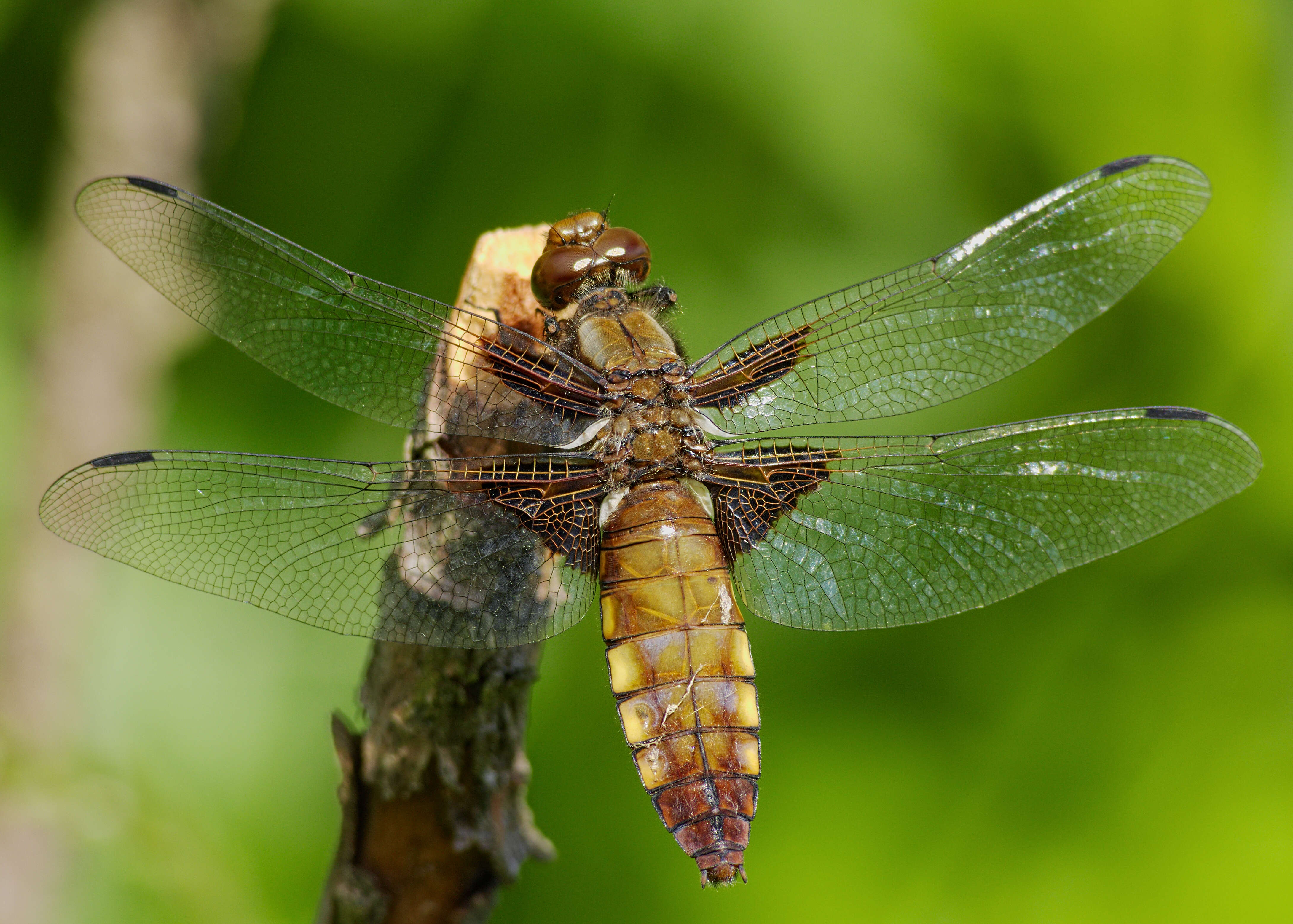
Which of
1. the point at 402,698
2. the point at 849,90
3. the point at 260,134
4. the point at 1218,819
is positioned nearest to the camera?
the point at 402,698

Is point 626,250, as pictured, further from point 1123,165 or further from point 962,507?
point 1123,165

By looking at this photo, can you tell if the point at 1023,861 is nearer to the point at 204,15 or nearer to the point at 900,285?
the point at 900,285

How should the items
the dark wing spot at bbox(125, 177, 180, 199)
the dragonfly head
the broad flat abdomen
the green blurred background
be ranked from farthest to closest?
the green blurred background, the dragonfly head, the dark wing spot at bbox(125, 177, 180, 199), the broad flat abdomen

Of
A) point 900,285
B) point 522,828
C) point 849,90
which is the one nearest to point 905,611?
point 900,285

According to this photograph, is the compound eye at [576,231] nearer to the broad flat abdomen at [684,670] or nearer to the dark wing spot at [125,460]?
the broad flat abdomen at [684,670]

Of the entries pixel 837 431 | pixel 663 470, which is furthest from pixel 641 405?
pixel 837 431

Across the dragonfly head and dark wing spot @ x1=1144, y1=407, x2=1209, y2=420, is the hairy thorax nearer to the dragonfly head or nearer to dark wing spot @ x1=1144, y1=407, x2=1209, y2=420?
the dragonfly head

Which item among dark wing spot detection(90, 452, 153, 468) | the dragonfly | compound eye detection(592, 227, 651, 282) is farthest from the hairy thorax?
dark wing spot detection(90, 452, 153, 468)
